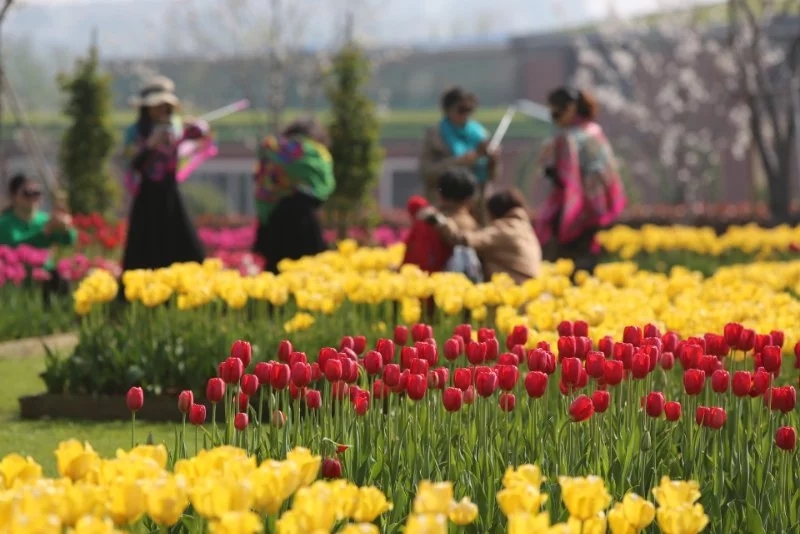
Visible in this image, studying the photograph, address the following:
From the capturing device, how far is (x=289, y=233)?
13039 mm

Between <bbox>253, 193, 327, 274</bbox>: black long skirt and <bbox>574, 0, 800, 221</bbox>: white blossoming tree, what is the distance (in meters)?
23.7

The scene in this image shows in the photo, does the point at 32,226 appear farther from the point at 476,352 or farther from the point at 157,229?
the point at 476,352

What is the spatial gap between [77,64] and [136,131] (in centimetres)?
986

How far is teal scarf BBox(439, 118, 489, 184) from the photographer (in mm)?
12727

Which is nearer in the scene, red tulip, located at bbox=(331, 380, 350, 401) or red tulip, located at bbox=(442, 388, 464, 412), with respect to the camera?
red tulip, located at bbox=(442, 388, 464, 412)

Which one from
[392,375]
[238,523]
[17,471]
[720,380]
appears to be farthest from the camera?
[720,380]

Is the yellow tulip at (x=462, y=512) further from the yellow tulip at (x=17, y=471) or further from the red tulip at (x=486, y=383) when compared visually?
the red tulip at (x=486, y=383)

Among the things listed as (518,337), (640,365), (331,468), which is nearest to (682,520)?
(331,468)

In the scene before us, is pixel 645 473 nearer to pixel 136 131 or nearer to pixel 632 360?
pixel 632 360

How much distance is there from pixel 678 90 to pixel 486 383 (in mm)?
36257

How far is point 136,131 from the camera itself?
12531mm

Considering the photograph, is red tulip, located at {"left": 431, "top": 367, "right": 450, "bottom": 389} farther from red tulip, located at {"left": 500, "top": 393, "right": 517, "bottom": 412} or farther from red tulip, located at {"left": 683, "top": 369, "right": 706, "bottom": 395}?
red tulip, located at {"left": 683, "top": 369, "right": 706, "bottom": 395}

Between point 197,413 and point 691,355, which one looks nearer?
point 197,413

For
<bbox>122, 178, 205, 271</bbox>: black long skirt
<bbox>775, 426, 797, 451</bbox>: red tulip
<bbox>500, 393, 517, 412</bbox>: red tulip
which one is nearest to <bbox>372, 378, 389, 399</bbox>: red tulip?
<bbox>500, 393, 517, 412</bbox>: red tulip
